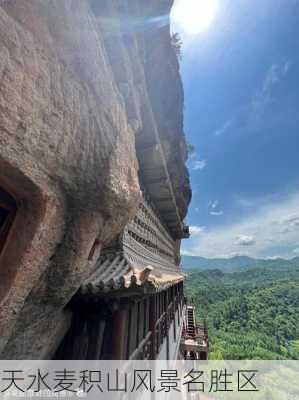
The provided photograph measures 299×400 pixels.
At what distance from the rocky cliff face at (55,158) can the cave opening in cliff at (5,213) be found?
0.09 m

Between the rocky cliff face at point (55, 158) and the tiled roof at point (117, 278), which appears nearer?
the rocky cliff face at point (55, 158)

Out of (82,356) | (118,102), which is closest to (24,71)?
(118,102)

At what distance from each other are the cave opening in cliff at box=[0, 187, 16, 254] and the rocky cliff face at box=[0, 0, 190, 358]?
91mm

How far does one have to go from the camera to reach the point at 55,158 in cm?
280

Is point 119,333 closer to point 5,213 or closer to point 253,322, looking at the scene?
point 5,213

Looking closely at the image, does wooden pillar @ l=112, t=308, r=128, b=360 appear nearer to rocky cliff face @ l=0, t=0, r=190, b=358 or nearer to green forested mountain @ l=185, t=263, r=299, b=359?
rocky cliff face @ l=0, t=0, r=190, b=358

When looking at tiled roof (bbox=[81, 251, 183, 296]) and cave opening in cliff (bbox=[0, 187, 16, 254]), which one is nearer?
cave opening in cliff (bbox=[0, 187, 16, 254])

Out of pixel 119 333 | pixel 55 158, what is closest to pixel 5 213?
pixel 55 158

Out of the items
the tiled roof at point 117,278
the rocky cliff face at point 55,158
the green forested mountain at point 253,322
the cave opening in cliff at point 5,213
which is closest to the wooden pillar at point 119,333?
the tiled roof at point 117,278

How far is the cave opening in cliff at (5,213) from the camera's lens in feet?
9.21

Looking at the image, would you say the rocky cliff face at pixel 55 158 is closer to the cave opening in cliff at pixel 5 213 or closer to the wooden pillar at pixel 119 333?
the cave opening in cliff at pixel 5 213

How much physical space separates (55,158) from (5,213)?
3.18 ft

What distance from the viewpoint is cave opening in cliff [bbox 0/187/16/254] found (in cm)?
281

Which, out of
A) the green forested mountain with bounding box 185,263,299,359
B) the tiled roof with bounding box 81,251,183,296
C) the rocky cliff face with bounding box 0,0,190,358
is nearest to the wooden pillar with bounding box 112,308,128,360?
the tiled roof with bounding box 81,251,183,296
